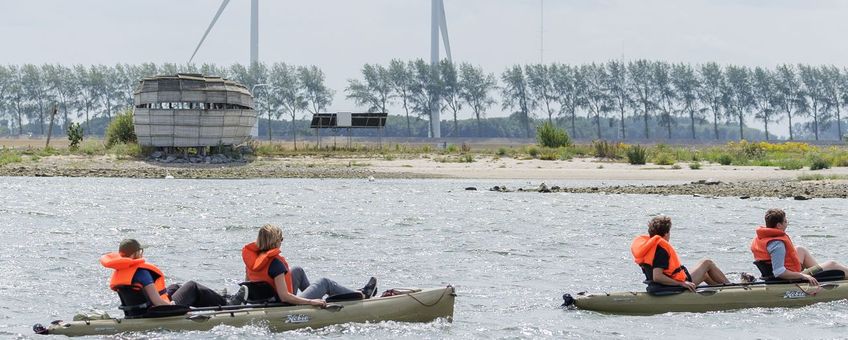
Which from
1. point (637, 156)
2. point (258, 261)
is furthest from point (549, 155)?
point (258, 261)

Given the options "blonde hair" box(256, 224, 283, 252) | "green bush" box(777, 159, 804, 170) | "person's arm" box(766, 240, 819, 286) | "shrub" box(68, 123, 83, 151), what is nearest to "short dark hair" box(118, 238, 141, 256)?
A: "blonde hair" box(256, 224, 283, 252)

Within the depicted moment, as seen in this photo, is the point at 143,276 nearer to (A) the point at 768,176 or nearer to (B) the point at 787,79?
(A) the point at 768,176

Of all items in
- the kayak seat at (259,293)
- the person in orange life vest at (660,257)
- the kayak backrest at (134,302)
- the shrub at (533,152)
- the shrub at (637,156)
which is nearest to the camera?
the kayak backrest at (134,302)

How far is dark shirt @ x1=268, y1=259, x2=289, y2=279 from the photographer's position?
51.2 ft

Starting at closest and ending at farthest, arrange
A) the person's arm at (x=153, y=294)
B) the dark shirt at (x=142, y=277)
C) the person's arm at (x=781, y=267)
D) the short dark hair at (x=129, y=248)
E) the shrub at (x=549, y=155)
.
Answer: the short dark hair at (x=129, y=248) → the dark shirt at (x=142, y=277) → the person's arm at (x=153, y=294) → the person's arm at (x=781, y=267) → the shrub at (x=549, y=155)

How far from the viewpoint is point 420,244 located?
2731cm

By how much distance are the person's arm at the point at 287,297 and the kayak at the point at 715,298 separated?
3.49 meters

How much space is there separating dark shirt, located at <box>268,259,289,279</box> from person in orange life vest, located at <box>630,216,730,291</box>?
4.57 metres

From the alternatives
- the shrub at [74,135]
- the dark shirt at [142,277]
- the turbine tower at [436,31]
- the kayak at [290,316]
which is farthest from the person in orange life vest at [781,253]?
the turbine tower at [436,31]

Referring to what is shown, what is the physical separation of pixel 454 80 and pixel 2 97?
44.9 metres

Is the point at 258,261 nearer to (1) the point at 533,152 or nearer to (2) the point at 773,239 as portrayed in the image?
(2) the point at 773,239

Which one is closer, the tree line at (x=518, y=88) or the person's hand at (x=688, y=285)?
the person's hand at (x=688, y=285)

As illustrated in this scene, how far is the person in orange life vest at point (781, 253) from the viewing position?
1745cm

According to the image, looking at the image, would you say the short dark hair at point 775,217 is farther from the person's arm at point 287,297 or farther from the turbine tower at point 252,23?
the turbine tower at point 252,23
